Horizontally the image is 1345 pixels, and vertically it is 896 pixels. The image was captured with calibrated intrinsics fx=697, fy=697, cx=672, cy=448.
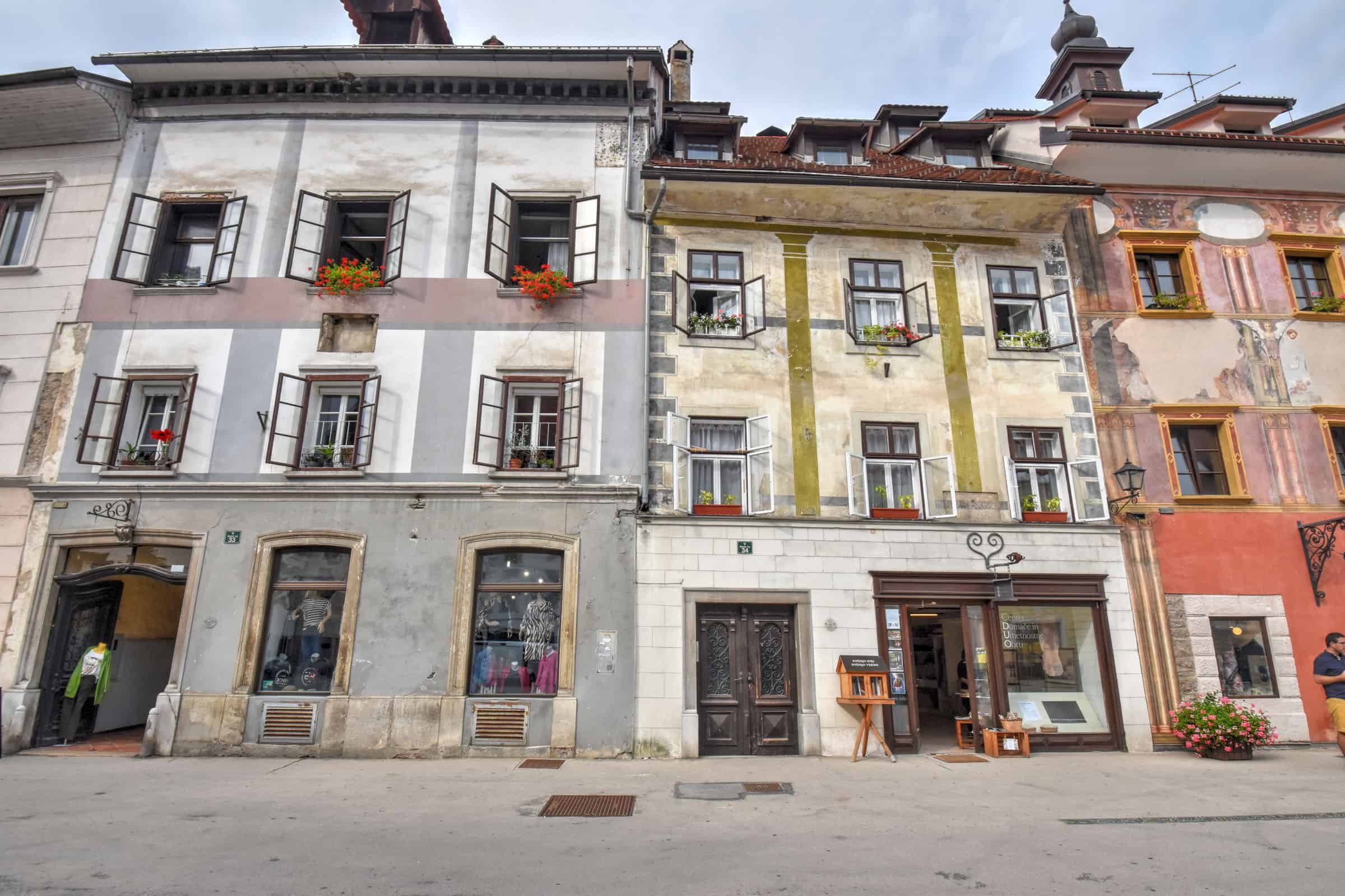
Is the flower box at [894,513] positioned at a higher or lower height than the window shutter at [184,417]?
lower

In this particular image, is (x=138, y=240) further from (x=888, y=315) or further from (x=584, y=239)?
(x=888, y=315)

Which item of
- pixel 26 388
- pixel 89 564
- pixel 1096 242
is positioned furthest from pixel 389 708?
pixel 1096 242

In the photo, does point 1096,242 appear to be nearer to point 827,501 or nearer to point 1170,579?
point 1170,579

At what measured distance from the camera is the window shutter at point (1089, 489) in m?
12.2

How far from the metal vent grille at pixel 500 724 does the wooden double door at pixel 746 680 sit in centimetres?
270

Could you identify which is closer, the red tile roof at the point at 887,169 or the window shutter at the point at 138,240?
the window shutter at the point at 138,240

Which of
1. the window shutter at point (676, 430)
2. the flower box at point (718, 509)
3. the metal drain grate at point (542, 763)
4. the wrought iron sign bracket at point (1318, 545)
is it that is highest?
the window shutter at point (676, 430)

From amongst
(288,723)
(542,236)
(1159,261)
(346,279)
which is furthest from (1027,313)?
(288,723)

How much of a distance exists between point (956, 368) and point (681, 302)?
5208mm

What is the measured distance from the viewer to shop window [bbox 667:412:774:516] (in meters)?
11.7

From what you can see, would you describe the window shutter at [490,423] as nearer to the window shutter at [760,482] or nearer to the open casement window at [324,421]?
the open casement window at [324,421]

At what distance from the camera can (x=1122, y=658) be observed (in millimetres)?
11609

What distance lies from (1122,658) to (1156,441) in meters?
4.02

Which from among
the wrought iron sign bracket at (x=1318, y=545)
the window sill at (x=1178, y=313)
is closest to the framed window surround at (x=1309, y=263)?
the window sill at (x=1178, y=313)
